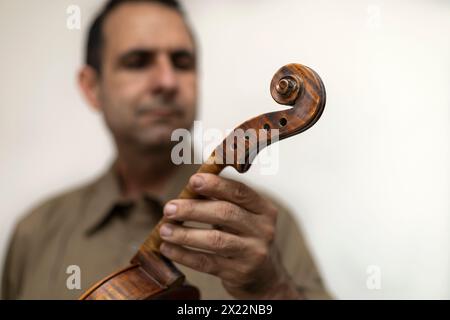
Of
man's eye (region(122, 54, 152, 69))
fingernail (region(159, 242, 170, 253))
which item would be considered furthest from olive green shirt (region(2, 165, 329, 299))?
fingernail (region(159, 242, 170, 253))

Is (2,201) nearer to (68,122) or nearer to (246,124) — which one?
(68,122)

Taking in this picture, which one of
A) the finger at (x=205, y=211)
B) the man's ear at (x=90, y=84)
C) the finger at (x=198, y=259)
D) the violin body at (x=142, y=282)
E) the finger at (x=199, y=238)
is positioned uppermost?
the man's ear at (x=90, y=84)

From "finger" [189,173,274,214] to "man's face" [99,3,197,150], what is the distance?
0.43 meters

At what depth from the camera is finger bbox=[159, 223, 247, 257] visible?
0.64 metres

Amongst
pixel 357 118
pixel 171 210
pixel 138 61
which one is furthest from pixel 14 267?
pixel 357 118

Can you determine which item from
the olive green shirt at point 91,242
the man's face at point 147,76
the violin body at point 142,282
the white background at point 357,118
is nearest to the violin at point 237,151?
the violin body at point 142,282

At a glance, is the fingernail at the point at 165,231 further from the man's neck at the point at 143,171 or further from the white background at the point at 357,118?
the white background at the point at 357,118

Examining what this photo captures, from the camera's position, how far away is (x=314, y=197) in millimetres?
1265

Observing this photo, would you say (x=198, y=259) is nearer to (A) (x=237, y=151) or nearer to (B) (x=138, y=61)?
(A) (x=237, y=151)

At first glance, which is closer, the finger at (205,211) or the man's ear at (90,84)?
the finger at (205,211)

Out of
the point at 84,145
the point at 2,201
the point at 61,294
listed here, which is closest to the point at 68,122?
the point at 84,145

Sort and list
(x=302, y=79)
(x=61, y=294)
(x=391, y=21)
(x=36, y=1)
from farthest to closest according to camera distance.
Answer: (x=36, y=1) < (x=391, y=21) < (x=61, y=294) < (x=302, y=79)

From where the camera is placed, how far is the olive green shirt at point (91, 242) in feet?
3.22

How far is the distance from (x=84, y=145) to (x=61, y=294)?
1.71 ft
